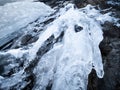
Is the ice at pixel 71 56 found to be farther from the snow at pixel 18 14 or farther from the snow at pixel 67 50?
the snow at pixel 18 14

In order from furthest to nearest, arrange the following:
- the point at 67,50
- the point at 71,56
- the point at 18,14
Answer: the point at 18,14
the point at 67,50
the point at 71,56

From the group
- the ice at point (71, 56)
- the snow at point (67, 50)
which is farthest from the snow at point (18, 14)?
the ice at point (71, 56)

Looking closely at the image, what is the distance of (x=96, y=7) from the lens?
6211mm

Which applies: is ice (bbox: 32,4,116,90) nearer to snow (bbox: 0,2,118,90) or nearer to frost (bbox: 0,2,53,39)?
snow (bbox: 0,2,118,90)

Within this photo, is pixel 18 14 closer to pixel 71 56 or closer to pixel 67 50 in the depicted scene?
pixel 67 50

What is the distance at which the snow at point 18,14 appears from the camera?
5.34 meters

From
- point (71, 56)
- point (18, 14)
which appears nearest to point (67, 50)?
point (71, 56)

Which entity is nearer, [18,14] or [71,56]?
[71,56]

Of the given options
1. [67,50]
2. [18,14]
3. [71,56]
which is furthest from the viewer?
[18,14]

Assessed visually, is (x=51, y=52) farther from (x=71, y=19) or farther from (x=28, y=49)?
(x=71, y=19)

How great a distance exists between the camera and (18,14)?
5941 mm

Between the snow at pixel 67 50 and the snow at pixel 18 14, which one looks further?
the snow at pixel 18 14

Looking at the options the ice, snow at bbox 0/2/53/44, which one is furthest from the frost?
the ice

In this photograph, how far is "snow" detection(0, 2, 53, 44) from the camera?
5.34m
